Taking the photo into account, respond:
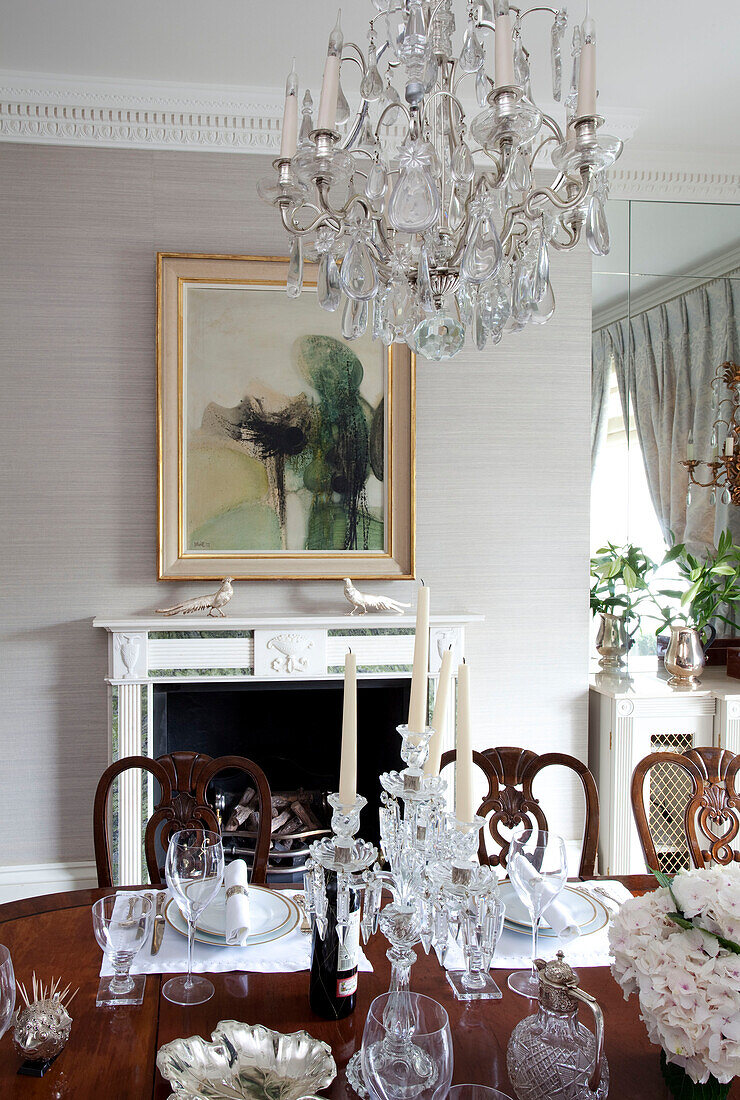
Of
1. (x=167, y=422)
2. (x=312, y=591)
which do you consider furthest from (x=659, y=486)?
(x=167, y=422)

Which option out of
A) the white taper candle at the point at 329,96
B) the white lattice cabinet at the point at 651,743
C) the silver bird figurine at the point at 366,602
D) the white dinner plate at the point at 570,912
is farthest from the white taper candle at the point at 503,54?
the white lattice cabinet at the point at 651,743

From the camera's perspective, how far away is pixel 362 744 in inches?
120

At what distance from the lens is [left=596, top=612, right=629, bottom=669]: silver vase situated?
317 centimetres

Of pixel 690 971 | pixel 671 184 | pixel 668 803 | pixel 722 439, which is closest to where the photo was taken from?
pixel 690 971

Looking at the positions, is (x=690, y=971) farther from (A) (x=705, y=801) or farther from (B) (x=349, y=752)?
(A) (x=705, y=801)

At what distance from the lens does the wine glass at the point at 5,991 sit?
0.93 m

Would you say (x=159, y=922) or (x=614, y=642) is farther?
(x=614, y=642)

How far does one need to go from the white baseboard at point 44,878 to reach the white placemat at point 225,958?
1.65m

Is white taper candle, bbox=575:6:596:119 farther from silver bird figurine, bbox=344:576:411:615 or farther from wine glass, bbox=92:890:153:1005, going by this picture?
silver bird figurine, bbox=344:576:411:615

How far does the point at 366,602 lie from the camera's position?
2.77 metres

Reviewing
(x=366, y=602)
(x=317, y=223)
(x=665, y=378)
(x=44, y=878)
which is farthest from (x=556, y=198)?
(x=44, y=878)

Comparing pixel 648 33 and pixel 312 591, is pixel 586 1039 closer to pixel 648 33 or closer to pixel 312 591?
pixel 312 591

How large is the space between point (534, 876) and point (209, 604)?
174 cm

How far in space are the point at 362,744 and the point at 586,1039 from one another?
2.17 m
